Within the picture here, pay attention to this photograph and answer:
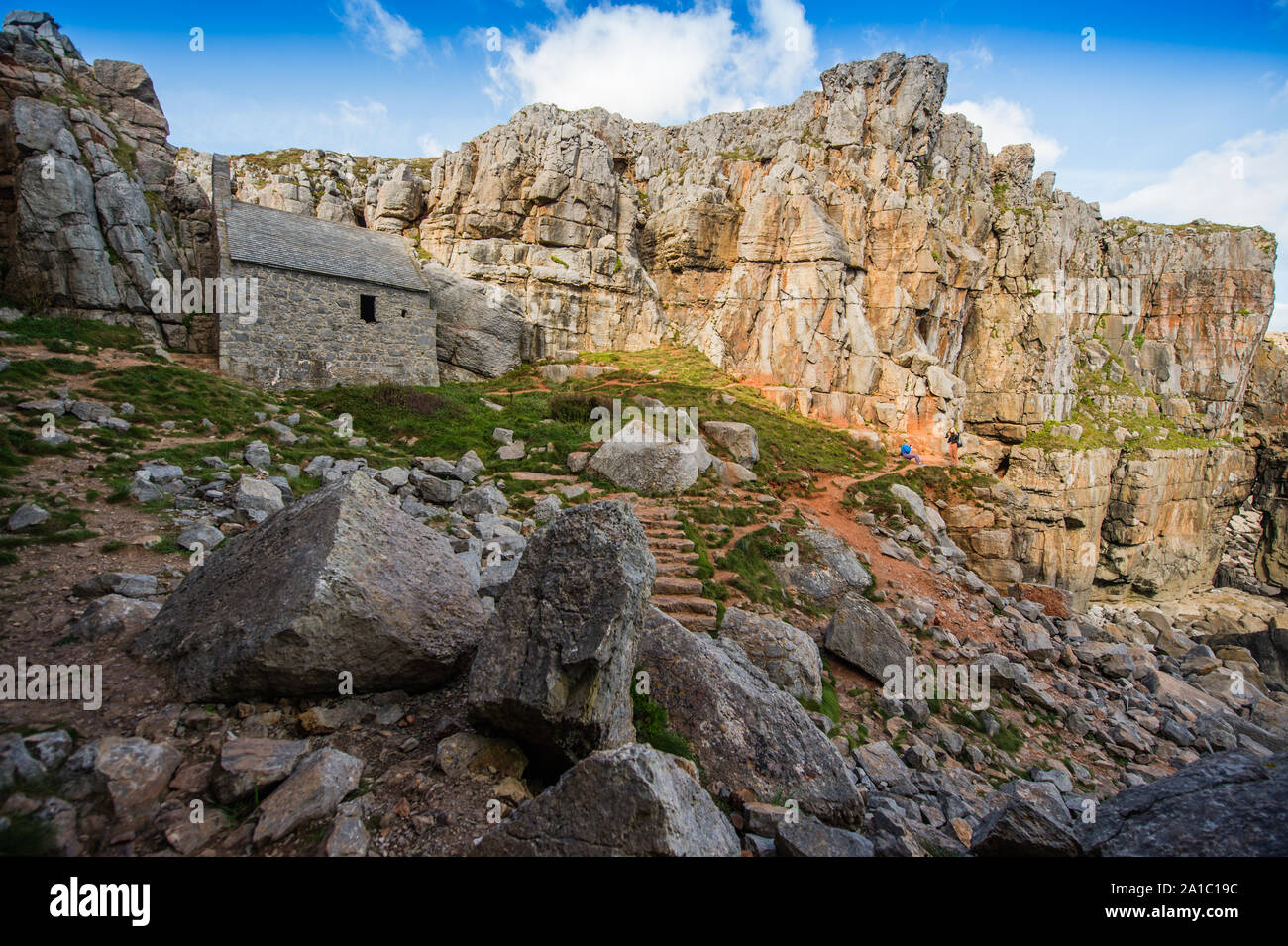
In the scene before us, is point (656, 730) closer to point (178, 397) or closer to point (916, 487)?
point (178, 397)

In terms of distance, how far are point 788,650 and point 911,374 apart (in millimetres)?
32291

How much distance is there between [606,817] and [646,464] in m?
13.6

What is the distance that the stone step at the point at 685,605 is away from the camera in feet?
35.6

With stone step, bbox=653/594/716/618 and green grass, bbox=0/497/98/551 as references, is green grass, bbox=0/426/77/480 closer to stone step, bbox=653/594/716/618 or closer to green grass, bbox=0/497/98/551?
green grass, bbox=0/497/98/551

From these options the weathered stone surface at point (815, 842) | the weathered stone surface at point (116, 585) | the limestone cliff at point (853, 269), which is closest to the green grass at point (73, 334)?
the weathered stone surface at point (116, 585)

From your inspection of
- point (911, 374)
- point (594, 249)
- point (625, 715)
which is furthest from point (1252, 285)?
point (625, 715)

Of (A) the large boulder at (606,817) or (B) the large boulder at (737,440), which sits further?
(B) the large boulder at (737,440)

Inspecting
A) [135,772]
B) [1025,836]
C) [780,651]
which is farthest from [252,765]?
[780,651]

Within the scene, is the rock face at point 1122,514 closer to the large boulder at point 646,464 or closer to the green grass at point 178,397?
the large boulder at point 646,464

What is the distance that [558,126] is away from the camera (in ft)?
123

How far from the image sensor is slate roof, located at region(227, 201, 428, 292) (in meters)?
22.8

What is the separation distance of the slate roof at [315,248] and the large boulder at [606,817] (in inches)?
1059

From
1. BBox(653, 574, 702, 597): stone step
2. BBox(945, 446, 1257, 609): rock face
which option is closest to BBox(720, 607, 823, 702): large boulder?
BBox(653, 574, 702, 597): stone step
